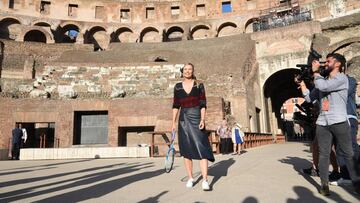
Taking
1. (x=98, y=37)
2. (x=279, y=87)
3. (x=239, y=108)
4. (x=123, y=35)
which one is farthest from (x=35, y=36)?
(x=279, y=87)

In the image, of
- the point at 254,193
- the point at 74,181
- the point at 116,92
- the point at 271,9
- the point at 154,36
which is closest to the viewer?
the point at 254,193

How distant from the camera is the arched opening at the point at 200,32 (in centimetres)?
4028

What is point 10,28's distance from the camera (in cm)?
3634

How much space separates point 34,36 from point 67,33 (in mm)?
5045

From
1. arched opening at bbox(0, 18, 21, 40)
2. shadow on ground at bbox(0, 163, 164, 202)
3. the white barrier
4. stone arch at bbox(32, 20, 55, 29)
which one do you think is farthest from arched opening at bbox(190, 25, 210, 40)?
shadow on ground at bbox(0, 163, 164, 202)

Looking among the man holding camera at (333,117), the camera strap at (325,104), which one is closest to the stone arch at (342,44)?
the man holding camera at (333,117)

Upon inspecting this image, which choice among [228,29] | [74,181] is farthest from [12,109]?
[228,29]

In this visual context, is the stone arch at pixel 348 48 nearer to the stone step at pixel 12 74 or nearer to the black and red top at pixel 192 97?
the black and red top at pixel 192 97

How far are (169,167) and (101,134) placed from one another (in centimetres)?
854

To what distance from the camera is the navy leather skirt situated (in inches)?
167

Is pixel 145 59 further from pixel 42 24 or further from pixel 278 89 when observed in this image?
pixel 42 24

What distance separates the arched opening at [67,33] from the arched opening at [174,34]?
39.8 feet

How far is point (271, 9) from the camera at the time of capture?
38406 mm

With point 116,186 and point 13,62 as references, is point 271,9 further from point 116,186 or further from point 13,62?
point 116,186
